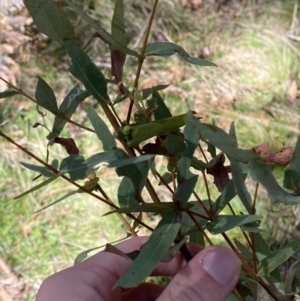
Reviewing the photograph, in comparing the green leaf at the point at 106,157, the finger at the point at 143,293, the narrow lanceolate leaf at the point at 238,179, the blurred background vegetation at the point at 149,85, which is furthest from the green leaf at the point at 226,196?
the blurred background vegetation at the point at 149,85

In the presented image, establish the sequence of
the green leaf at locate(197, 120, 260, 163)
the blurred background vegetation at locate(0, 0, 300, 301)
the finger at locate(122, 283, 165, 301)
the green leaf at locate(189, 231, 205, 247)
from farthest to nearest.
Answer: the blurred background vegetation at locate(0, 0, 300, 301) → the finger at locate(122, 283, 165, 301) → the green leaf at locate(189, 231, 205, 247) → the green leaf at locate(197, 120, 260, 163)

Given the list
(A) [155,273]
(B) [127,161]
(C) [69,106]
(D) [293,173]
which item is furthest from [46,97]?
(A) [155,273]

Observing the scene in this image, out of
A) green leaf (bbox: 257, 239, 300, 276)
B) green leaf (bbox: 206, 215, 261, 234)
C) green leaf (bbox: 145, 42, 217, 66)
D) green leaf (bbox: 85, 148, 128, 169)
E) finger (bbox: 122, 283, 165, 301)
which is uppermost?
green leaf (bbox: 145, 42, 217, 66)

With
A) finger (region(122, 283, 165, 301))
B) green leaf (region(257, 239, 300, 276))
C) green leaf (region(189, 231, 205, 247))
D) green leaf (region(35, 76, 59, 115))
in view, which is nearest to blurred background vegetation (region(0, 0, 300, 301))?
finger (region(122, 283, 165, 301))

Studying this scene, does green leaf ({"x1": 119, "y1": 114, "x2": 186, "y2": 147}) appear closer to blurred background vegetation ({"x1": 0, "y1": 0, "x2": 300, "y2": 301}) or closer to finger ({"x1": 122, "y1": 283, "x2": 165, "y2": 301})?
finger ({"x1": 122, "y1": 283, "x2": 165, "y2": 301})

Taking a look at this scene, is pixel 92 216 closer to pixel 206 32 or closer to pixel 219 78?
pixel 219 78

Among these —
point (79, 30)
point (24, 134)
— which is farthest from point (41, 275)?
point (79, 30)
